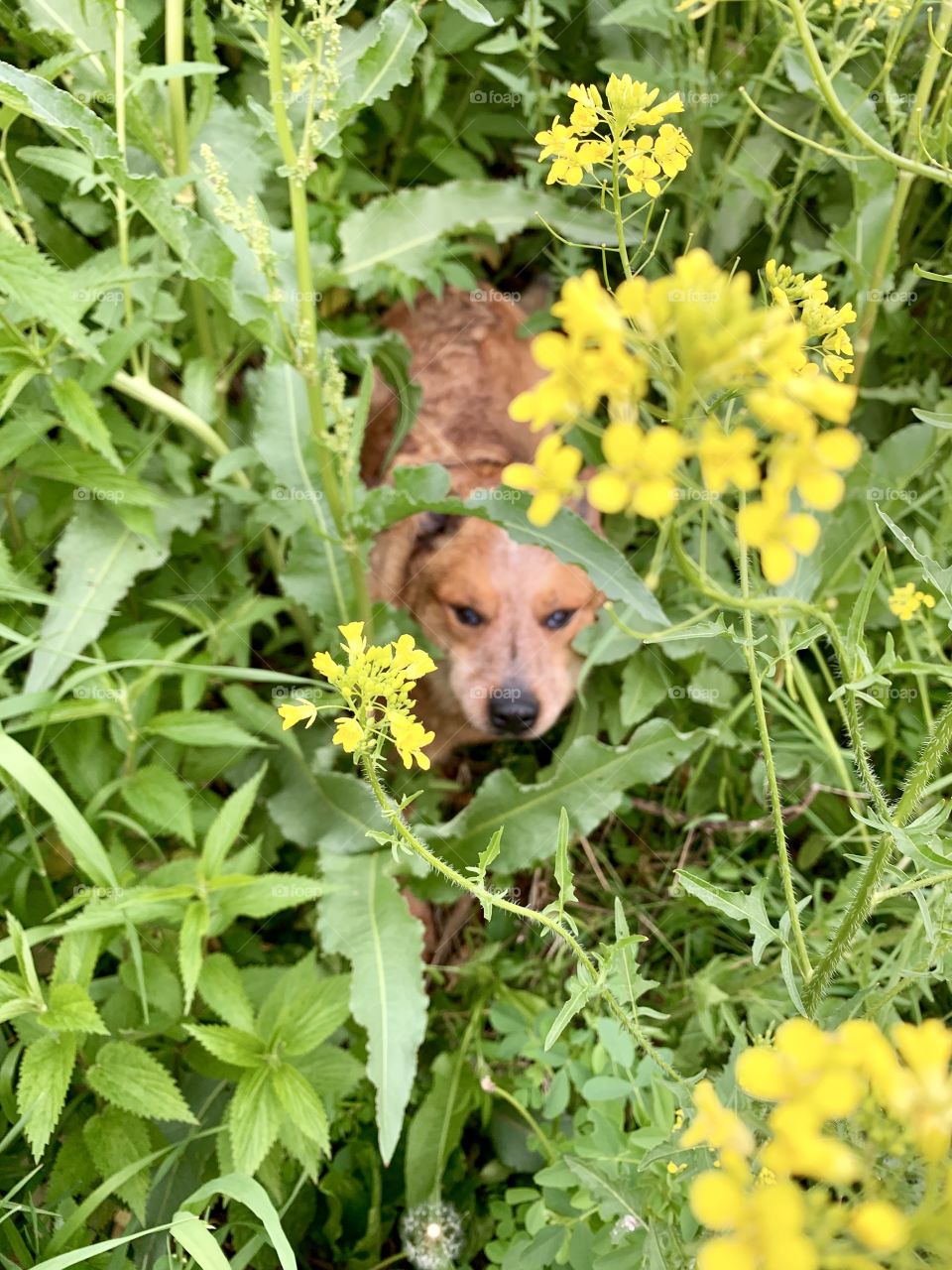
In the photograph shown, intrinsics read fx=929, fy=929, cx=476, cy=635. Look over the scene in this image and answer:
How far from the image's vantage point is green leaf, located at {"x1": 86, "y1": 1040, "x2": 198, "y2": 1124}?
1506 mm

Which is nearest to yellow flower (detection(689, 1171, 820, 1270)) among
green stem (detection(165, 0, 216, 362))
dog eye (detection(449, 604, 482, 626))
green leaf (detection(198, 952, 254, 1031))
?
green leaf (detection(198, 952, 254, 1031))

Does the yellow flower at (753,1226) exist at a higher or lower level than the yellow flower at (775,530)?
lower

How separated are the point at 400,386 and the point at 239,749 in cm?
109

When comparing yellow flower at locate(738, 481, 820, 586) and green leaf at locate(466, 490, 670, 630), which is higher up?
yellow flower at locate(738, 481, 820, 586)

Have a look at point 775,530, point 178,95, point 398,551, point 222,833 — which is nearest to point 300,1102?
point 222,833

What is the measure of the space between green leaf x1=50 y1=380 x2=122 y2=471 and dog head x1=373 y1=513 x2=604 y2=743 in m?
0.89

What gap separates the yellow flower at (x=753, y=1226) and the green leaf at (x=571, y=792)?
161cm

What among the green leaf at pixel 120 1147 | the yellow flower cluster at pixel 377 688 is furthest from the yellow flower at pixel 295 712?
the green leaf at pixel 120 1147

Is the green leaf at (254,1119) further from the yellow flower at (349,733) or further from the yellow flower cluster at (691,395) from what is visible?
the yellow flower cluster at (691,395)

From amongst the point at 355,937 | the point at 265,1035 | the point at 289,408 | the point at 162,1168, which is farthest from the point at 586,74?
the point at 162,1168

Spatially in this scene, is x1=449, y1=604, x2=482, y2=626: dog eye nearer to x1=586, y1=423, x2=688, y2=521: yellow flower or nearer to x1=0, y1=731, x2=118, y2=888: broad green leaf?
x1=0, y1=731, x2=118, y2=888: broad green leaf

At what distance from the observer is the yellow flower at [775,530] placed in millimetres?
567

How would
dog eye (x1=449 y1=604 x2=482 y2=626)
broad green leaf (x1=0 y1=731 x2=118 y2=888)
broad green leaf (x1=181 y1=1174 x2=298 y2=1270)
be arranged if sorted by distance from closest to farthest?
broad green leaf (x1=181 y1=1174 x2=298 y2=1270) → broad green leaf (x1=0 y1=731 x2=118 y2=888) → dog eye (x1=449 y1=604 x2=482 y2=626)

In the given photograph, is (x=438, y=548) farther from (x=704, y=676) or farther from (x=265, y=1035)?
(x=265, y=1035)
